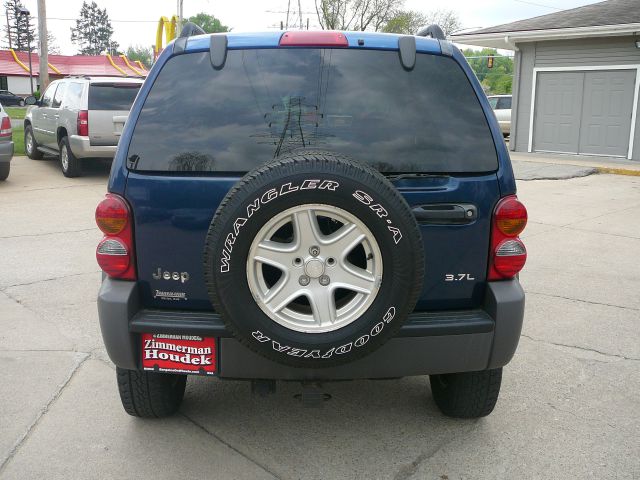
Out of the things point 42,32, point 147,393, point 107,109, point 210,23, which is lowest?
point 147,393

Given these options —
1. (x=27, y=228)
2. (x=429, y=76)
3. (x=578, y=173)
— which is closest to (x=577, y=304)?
(x=429, y=76)

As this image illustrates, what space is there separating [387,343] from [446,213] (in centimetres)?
63

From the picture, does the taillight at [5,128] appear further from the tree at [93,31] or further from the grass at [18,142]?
the tree at [93,31]

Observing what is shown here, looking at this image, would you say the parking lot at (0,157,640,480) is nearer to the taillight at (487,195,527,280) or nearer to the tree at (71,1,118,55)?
the taillight at (487,195,527,280)

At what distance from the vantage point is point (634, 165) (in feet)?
53.1

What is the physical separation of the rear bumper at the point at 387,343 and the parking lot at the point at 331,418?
1.66ft

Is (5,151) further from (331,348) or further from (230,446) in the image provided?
(331,348)

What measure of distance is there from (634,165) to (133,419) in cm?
1588

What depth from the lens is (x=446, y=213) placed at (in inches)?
110

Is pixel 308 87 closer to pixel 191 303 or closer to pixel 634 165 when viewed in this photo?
pixel 191 303

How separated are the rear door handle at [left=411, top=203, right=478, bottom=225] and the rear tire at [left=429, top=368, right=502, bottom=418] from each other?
0.88m

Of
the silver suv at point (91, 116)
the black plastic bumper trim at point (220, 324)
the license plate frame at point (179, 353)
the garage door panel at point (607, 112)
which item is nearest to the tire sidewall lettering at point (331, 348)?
the black plastic bumper trim at point (220, 324)

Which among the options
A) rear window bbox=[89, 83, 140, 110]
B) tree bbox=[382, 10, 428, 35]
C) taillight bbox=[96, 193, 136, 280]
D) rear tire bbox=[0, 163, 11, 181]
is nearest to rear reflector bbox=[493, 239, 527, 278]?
taillight bbox=[96, 193, 136, 280]

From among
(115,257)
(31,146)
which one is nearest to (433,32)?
(115,257)
